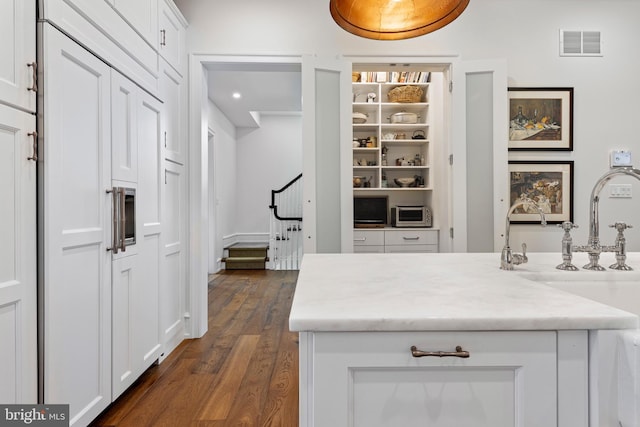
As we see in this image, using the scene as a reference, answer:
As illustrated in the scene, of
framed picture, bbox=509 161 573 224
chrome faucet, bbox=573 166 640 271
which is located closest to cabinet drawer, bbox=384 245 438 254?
framed picture, bbox=509 161 573 224

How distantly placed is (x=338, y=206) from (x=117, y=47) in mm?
1817

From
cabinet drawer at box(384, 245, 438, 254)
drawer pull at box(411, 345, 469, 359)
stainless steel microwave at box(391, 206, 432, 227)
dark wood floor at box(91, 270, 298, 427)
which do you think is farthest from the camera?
stainless steel microwave at box(391, 206, 432, 227)

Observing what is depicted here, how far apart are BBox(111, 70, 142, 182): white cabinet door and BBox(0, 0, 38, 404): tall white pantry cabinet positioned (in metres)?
0.51

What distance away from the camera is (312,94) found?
9.48 ft

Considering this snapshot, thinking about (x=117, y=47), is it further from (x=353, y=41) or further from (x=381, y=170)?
(x=381, y=170)

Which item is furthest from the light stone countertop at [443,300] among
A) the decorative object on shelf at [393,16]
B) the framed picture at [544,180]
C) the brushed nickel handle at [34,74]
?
the framed picture at [544,180]

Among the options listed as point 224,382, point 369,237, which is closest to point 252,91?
point 369,237

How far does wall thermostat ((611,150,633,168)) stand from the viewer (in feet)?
10.1

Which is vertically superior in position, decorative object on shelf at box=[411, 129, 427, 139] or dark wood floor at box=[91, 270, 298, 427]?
decorative object on shelf at box=[411, 129, 427, 139]

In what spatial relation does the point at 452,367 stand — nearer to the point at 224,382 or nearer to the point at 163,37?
the point at 224,382

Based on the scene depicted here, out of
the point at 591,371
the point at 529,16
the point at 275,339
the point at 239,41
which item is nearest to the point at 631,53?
the point at 529,16

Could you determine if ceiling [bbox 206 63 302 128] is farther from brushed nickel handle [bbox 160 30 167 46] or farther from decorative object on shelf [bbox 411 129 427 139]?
decorative object on shelf [bbox 411 129 427 139]

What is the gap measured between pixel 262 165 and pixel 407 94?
3945 millimetres

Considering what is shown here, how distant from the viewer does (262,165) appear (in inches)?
288
